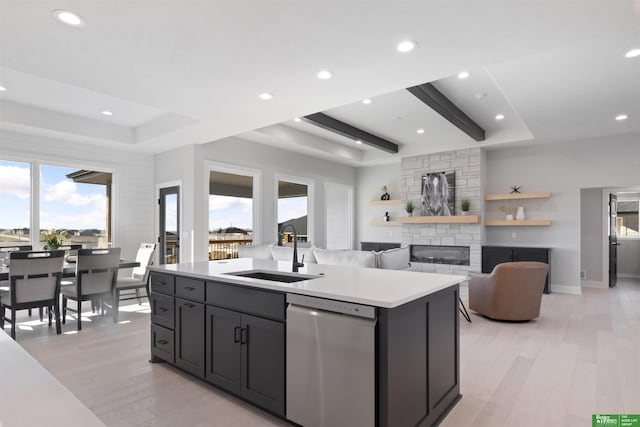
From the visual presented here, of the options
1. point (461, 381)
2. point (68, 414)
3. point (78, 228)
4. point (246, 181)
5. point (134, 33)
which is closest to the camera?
point (68, 414)

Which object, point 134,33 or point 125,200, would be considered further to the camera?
point 125,200

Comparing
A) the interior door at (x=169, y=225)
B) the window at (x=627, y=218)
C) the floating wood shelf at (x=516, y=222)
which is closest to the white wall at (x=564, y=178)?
the floating wood shelf at (x=516, y=222)

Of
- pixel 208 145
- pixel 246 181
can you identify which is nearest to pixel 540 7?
pixel 208 145

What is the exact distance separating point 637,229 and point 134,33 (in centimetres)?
1048

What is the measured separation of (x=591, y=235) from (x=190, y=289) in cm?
775

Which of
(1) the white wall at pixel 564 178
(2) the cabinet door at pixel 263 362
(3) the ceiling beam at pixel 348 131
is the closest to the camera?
(2) the cabinet door at pixel 263 362

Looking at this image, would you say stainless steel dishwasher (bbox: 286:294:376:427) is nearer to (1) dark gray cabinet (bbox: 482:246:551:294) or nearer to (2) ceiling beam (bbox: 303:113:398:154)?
→ (2) ceiling beam (bbox: 303:113:398:154)

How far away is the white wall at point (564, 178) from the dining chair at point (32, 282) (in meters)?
7.49

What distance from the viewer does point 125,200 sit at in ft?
21.4

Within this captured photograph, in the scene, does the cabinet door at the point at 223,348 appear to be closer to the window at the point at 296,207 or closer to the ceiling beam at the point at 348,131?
the ceiling beam at the point at 348,131

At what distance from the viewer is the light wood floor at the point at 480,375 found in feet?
7.91

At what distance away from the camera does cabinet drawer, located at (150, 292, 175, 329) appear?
3.11m

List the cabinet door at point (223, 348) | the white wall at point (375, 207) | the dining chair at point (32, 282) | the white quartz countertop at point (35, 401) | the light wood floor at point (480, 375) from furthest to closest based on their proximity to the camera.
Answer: the white wall at point (375, 207)
the dining chair at point (32, 282)
the cabinet door at point (223, 348)
the light wood floor at point (480, 375)
the white quartz countertop at point (35, 401)

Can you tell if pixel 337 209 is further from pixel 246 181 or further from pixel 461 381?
pixel 461 381
